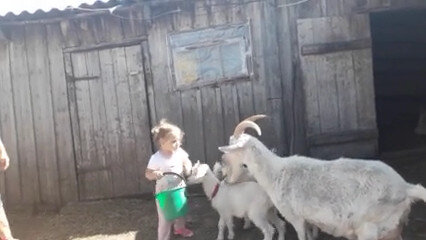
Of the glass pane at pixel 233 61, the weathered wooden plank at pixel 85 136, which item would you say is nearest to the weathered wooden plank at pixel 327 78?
the glass pane at pixel 233 61

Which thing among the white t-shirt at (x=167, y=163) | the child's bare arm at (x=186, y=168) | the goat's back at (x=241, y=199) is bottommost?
the goat's back at (x=241, y=199)

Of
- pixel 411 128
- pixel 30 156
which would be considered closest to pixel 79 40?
pixel 30 156

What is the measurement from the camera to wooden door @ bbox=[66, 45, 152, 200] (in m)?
8.84

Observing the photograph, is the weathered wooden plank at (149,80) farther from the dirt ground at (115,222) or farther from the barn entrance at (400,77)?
the barn entrance at (400,77)

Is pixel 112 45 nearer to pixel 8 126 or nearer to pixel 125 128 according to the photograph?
pixel 125 128

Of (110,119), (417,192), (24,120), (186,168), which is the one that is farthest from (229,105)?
(417,192)

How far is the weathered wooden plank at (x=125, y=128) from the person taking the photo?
29.0ft

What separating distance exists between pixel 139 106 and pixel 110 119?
513mm

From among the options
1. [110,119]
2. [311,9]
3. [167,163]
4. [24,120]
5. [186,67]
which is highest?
[311,9]

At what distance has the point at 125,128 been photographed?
891cm

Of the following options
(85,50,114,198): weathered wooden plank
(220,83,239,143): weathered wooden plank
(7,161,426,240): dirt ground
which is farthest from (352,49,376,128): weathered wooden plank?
(85,50,114,198): weathered wooden plank

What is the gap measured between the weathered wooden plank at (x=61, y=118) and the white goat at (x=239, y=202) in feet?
9.39

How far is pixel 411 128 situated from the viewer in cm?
1329

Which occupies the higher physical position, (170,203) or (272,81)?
(272,81)
